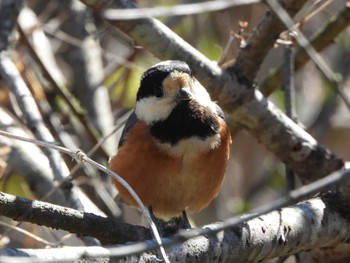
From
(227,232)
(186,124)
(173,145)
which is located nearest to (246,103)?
(186,124)

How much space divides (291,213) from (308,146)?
814 mm

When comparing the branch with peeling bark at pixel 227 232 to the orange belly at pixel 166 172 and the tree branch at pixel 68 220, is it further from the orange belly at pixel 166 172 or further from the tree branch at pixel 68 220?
the orange belly at pixel 166 172

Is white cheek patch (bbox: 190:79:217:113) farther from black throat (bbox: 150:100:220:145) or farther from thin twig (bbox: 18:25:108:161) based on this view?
thin twig (bbox: 18:25:108:161)

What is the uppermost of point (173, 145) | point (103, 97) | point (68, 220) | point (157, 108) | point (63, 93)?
point (103, 97)

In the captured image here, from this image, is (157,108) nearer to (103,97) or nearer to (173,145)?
(173,145)

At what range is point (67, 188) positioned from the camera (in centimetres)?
374

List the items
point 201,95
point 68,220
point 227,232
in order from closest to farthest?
point 68,220, point 227,232, point 201,95

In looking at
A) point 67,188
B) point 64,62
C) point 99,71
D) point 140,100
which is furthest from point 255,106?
point 64,62

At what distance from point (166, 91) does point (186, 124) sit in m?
0.19

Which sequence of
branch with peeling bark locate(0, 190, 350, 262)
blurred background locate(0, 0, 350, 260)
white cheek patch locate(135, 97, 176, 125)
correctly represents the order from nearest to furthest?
branch with peeling bark locate(0, 190, 350, 262) < white cheek patch locate(135, 97, 176, 125) < blurred background locate(0, 0, 350, 260)

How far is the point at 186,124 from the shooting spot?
12.3ft

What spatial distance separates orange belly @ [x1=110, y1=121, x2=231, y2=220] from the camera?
3.64 metres

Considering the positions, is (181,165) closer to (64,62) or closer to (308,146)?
(308,146)

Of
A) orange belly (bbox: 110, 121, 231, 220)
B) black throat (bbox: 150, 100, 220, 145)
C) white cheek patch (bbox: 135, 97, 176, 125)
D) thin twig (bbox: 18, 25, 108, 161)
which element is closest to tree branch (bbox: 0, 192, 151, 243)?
orange belly (bbox: 110, 121, 231, 220)
